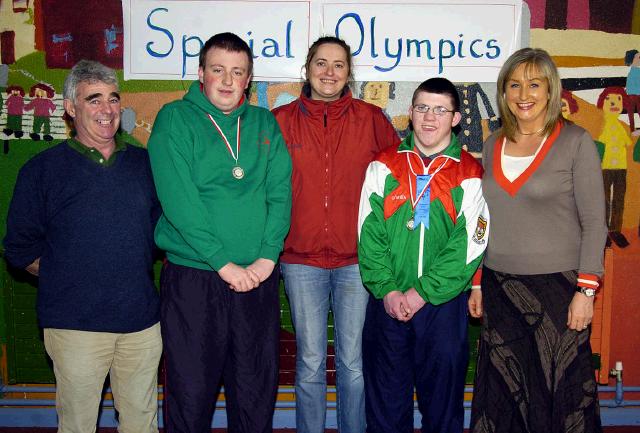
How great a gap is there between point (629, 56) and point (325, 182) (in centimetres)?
190

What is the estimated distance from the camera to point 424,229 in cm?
229

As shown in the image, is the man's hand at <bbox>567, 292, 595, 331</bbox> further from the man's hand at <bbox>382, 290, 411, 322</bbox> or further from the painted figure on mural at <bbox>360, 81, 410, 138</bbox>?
the painted figure on mural at <bbox>360, 81, 410, 138</bbox>

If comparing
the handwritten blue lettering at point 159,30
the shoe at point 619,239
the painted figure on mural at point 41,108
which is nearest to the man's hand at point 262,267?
the handwritten blue lettering at point 159,30

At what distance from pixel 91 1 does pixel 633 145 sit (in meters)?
3.00

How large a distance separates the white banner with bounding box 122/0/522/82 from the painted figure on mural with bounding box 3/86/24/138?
1.95 feet

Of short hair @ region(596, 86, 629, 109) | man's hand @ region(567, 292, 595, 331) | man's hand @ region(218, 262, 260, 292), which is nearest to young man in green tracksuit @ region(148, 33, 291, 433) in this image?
man's hand @ region(218, 262, 260, 292)

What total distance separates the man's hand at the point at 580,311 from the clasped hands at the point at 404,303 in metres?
0.56

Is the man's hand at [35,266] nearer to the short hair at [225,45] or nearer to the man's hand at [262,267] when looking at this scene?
the man's hand at [262,267]

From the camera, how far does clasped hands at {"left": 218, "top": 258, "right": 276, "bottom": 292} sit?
214 cm

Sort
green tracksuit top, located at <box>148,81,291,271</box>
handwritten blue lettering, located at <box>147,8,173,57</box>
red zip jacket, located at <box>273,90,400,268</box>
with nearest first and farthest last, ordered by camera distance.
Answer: green tracksuit top, located at <box>148,81,291,271</box> < red zip jacket, located at <box>273,90,400,268</box> < handwritten blue lettering, located at <box>147,8,173,57</box>

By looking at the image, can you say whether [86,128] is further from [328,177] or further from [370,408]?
[370,408]

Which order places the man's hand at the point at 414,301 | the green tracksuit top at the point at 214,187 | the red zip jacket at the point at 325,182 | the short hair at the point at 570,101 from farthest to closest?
the short hair at the point at 570,101 → the red zip jacket at the point at 325,182 → the man's hand at the point at 414,301 → the green tracksuit top at the point at 214,187

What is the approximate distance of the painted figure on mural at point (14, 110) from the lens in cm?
308

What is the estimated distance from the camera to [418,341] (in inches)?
91.3
